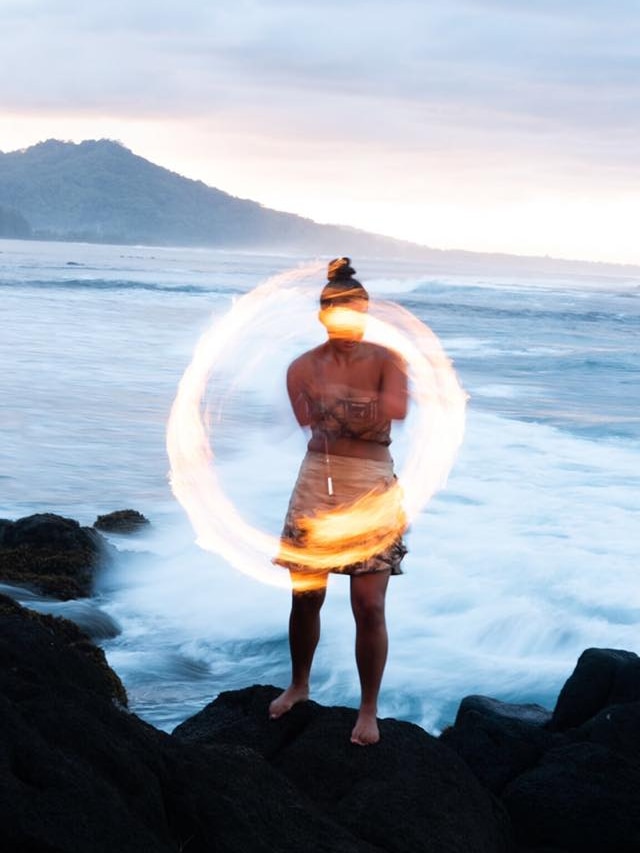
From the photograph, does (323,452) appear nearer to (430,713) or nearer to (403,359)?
(403,359)

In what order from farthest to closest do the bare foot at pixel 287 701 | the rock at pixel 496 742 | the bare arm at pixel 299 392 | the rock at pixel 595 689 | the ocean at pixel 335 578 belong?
the ocean at pixel 335 578, the rock at pixel 595 689, the rock at pixel 496 742, the bare foot at pixel 287 701, the bare arm at pixel 299 392

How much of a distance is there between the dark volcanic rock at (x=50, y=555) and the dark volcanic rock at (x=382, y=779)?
612 centimetres

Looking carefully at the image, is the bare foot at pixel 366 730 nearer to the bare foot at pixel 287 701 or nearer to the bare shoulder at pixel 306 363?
the bare foot at pixel 287 701

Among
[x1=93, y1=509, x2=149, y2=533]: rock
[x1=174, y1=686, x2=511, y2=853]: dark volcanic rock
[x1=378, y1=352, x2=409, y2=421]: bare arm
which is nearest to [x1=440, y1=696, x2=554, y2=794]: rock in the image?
[x1=174, y1=686, x2=511, y2=853]: dark volcanic rock

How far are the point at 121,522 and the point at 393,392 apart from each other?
36.5 feet

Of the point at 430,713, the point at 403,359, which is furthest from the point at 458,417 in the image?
the point at 430,713

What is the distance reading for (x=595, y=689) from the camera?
7.72m

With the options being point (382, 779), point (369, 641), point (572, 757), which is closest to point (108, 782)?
point (382, 779)

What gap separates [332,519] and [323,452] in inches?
13.1

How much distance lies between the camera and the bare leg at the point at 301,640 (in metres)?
6.30

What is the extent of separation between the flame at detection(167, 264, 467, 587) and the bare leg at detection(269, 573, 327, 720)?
15cm

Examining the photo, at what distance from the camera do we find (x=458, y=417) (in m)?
7.01

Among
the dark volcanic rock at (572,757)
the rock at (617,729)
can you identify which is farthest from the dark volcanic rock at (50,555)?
the rock at (617,729)

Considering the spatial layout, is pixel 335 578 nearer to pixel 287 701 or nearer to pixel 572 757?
pixel 572 757
